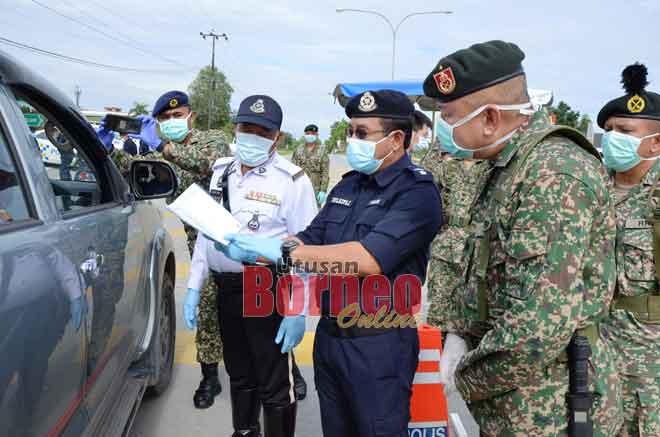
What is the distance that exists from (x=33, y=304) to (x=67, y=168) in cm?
166

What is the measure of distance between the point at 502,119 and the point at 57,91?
1691mm

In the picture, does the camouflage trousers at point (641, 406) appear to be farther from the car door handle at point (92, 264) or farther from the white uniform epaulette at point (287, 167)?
the car door handle at point (92, 264)

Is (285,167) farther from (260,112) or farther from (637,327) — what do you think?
(637,327)

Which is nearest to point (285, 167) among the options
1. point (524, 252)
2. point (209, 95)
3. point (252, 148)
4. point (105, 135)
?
point (252, 148)

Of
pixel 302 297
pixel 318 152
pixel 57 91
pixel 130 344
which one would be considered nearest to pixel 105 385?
pixel 130 344

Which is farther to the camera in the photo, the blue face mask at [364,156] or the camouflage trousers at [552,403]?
the blue face mask at [364,156]

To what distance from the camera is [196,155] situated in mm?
3529

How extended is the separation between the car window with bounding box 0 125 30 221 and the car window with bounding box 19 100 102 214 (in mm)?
520

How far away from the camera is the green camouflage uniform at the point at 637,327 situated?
2027 mm

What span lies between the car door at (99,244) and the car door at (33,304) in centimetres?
10

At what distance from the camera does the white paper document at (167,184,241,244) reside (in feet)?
6.78

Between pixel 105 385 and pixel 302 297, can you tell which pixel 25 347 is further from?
pixel 302 297

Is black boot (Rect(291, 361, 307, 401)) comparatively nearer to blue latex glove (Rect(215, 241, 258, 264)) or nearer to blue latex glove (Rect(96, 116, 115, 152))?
blue latex glove (Rect(215, 241, 258, 264))

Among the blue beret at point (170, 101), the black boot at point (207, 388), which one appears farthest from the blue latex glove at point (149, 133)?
the black boot at point (207, 388)
